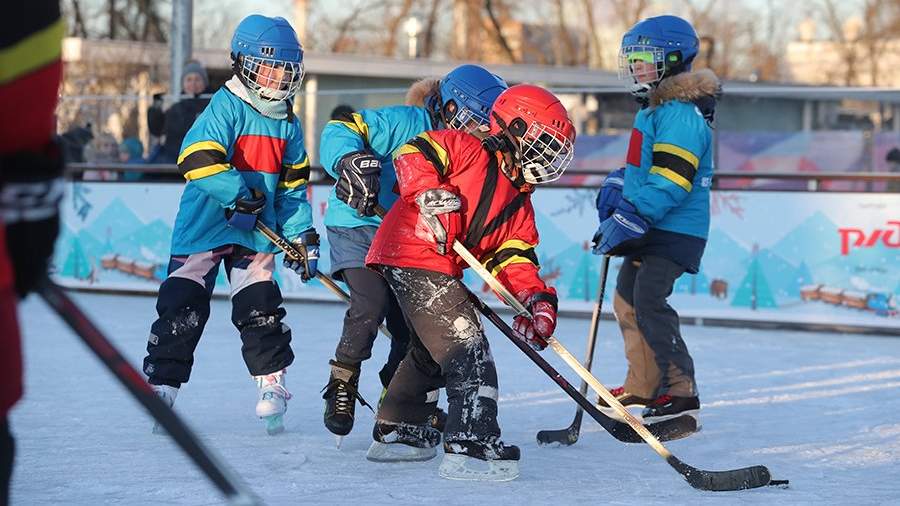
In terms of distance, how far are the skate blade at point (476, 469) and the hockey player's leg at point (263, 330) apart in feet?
2.99

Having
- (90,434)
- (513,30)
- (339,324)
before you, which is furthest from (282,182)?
(513,30)

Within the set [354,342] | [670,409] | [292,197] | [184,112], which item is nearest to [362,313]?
[354,342]

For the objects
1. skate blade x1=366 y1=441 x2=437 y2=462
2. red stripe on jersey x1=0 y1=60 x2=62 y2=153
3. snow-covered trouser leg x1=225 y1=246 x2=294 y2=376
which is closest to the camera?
red stripe on jersey x1=0 y1=60 x2=62 y2=153

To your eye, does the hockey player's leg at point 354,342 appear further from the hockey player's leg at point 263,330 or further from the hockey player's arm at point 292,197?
the hockey player's arm at point 292,197

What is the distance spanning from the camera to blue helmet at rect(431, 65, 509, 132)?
14.4ft

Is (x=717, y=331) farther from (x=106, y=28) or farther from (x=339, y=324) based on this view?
(x=106, y=28)

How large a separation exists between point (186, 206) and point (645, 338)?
5.87 ft

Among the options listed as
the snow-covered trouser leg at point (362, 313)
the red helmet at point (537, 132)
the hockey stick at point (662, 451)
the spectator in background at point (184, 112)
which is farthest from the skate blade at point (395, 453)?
the spectator in background at point (184, 112)

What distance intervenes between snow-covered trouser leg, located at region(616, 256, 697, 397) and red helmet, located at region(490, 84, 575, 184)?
1.17 metres

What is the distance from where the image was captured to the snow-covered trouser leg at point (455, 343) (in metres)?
3.91

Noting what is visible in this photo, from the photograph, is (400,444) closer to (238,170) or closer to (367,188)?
(367,188)

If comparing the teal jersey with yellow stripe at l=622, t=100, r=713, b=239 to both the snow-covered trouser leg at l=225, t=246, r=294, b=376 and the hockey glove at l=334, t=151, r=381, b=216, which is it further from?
the snow-covered trouser leg at l=225, t=246, r=294, b=376

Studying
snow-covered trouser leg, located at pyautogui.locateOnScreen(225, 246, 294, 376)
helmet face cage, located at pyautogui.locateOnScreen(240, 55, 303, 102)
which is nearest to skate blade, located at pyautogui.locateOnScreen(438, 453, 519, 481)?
snow-covered trouser leg, located at pyautogui.locateOnScreen(225, 246, 294, 376)

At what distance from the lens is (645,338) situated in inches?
201
